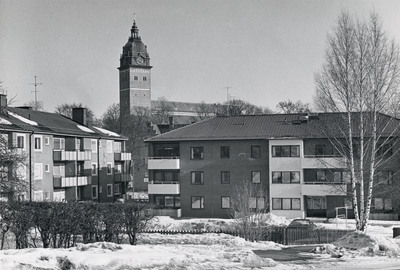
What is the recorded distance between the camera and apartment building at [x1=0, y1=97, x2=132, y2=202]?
1870 inches

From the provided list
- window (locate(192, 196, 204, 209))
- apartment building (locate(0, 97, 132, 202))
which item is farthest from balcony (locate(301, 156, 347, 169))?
apartment building (locate(0, 97, 132, 202))

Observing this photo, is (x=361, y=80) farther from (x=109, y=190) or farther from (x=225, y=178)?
(x=109, y=190)

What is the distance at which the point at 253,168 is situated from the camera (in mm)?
53156

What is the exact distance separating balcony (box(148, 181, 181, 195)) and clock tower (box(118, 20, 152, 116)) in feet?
387

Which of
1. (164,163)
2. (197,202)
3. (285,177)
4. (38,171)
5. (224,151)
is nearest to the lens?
(38,171)

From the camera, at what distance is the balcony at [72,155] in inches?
2060

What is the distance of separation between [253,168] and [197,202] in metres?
6.32

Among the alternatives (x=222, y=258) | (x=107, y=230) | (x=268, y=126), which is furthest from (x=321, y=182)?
(x=222, y=258)

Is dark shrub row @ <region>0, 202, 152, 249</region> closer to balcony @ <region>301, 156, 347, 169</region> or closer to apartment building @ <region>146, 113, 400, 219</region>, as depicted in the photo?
apartment building @ <region>146, 113, 400, 219</region>

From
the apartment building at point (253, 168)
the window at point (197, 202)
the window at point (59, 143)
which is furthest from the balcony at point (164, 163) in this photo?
the window at point (59, 143)

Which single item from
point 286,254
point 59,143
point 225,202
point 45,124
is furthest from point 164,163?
point 286,254

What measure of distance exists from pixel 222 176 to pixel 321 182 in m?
9.34

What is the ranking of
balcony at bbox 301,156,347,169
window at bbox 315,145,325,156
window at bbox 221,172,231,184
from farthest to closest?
window at bbox 221,172,231,184 → window at bbox 315,145,325,156 → balcony at bbox 301,156,347,169

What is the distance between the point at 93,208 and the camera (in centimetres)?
2867
